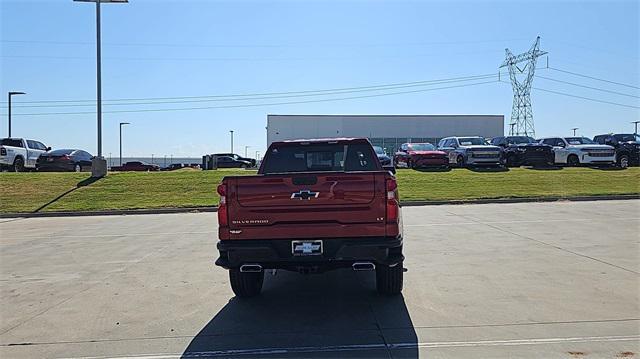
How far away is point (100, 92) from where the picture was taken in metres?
23.6

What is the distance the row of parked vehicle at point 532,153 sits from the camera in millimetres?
26531

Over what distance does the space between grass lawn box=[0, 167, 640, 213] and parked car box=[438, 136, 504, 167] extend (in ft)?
4.15

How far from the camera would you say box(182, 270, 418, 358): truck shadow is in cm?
462

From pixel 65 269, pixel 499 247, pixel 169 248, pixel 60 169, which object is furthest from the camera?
pixel 60 169

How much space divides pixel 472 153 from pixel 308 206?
74.2 ft

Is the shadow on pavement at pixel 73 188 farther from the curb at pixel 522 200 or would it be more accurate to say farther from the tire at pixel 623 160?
the tire at pixel 623 160

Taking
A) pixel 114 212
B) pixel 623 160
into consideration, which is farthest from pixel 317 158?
pixel 623 160

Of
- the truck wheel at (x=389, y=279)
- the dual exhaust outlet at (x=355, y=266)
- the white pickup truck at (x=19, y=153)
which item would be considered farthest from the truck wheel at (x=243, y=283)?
the white pickup truck at (x=19, y=153)

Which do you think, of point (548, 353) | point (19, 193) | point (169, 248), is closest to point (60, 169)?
point (19, 193)

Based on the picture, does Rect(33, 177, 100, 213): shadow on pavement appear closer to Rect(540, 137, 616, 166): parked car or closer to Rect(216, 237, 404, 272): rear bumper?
Rect(216, 237, 404, 272): rear bumper

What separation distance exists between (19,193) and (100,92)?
5.50 meters

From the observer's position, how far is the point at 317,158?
769cm

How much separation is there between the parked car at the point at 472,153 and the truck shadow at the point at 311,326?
20.9 metres

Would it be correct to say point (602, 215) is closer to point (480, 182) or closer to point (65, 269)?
point (480, 182)
